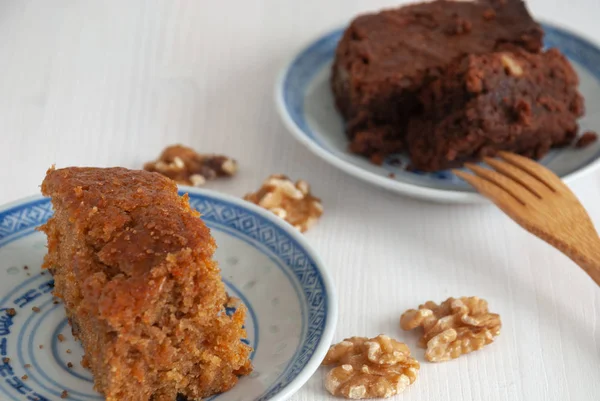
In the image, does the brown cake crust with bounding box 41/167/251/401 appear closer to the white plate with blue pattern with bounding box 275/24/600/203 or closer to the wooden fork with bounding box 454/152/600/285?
the white plate with blue pattern with bounding box 275/24/600/203

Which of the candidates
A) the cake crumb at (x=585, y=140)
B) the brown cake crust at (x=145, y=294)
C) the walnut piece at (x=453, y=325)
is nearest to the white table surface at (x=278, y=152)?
the walnut piece at (x=453, y=325)

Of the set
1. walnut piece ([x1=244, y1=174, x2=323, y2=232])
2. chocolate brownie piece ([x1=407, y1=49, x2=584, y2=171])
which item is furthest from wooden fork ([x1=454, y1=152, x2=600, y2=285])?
walnut piece ([x1=244, y1=174, x2=323, y2=232])

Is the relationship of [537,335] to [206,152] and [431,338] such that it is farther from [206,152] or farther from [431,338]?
[206,152]

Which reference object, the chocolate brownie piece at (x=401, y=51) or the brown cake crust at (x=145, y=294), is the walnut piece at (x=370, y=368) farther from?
the chocolate brownie piece at (x=401, y=51)

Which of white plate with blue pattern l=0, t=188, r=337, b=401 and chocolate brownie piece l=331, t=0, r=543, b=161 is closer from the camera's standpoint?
white plate with blue pattern l=0, t=188, r=337, b=401

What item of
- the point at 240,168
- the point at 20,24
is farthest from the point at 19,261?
the point at 20,24

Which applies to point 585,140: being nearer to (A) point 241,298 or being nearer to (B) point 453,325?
(B) point 453,325

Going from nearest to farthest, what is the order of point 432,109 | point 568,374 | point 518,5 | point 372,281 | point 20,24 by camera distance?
point 568,374, point 372,281, point 432,109, point 518,5, point 20,24
